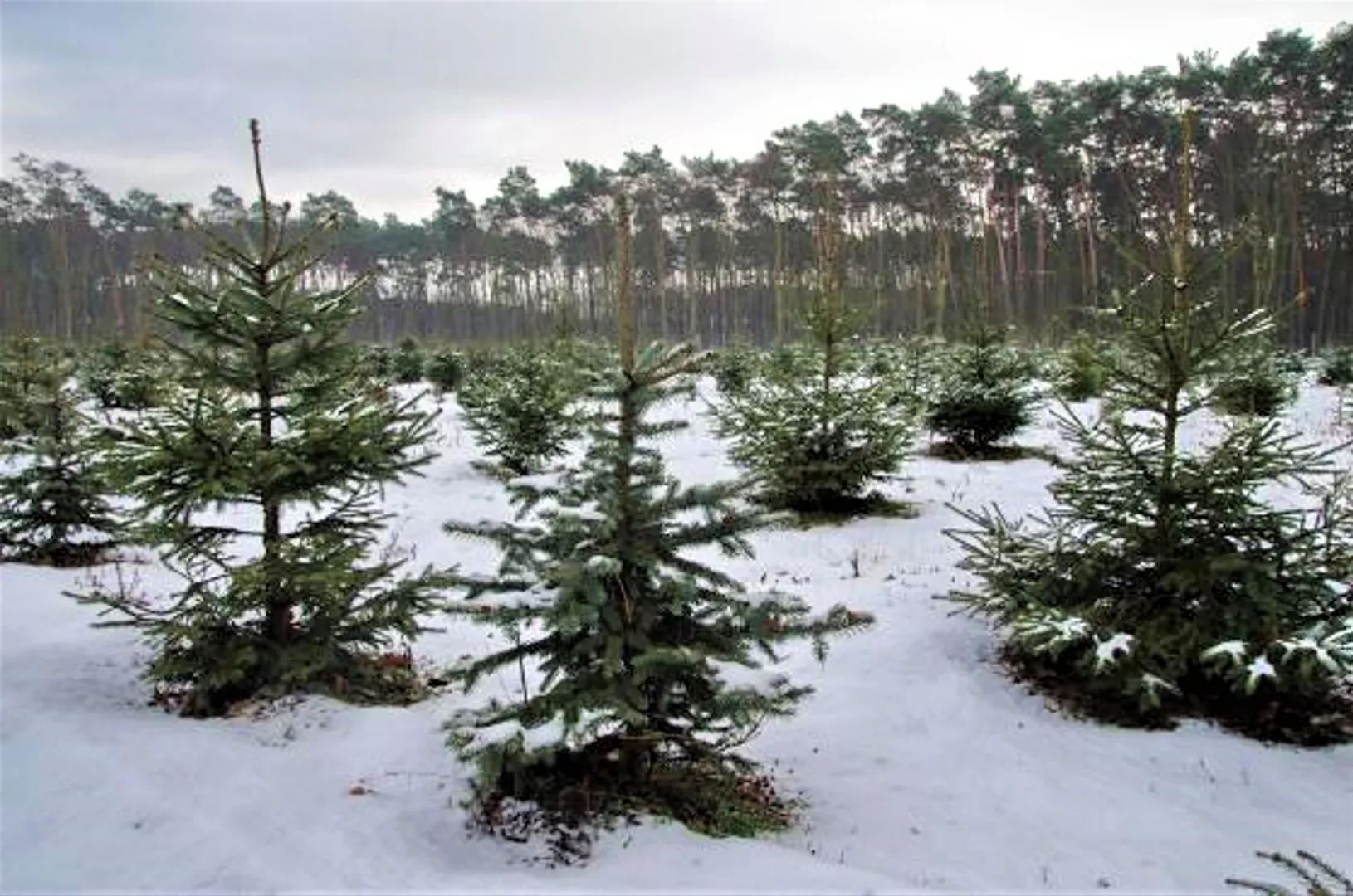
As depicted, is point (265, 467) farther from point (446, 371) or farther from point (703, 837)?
point (446, 371)

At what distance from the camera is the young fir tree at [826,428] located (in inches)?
440

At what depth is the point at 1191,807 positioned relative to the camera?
530 centimetres

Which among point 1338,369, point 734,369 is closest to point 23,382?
point 734,369

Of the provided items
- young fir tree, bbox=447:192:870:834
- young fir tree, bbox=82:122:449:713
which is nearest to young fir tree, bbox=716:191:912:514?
young fir tree, bbox=82:122:449:713

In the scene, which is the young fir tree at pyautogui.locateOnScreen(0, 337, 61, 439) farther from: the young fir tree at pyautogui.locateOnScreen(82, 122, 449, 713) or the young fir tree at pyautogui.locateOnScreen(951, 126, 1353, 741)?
the young fir tree at pyautogui.locateOnScreen(951, 126, 1353, 741)

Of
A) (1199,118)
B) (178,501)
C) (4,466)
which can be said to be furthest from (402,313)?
(178,501)

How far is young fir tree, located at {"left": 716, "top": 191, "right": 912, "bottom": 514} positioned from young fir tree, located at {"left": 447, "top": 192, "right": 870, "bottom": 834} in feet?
21.3

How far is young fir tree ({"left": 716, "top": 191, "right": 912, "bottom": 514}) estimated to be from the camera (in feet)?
36.6

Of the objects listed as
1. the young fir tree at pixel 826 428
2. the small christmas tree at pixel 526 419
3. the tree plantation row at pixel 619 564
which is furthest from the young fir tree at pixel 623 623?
the small christmas tree at pixel 526 419

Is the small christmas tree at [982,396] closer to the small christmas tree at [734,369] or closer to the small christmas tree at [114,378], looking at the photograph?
the small christmas tree at [734,369]

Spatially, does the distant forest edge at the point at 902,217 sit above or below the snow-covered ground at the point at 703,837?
above

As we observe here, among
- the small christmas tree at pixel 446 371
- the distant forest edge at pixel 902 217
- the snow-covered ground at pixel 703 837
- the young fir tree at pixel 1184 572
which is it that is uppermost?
the distant forest edge at pixel 902 217

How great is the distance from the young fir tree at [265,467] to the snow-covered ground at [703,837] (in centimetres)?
39

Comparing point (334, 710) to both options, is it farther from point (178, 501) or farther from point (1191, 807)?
point (1191, 807)
